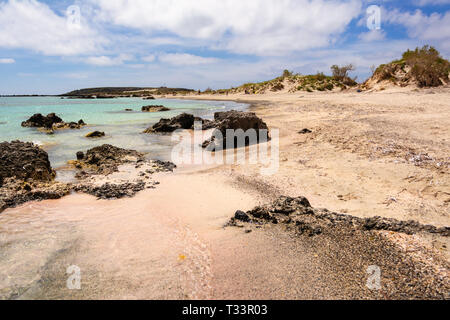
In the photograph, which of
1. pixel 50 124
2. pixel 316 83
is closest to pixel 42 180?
pixel 50 124

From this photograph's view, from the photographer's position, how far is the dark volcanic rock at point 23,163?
18.9 feet

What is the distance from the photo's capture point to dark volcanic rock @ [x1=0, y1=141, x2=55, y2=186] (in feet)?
18.9

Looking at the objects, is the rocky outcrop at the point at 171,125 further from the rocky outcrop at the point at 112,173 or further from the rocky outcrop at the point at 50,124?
the rocky outcrop at the point at 50,124

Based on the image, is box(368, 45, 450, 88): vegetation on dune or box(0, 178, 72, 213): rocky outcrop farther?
box(368, 45, 450, 88): vegetation on dune

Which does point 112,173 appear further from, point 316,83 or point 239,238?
point 316,83

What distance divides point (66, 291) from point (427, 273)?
3.56 meters

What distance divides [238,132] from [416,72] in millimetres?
21959

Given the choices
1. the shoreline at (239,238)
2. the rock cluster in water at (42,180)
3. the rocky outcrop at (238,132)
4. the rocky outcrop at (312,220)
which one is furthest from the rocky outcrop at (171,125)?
the rocky outcrop at (312,220)

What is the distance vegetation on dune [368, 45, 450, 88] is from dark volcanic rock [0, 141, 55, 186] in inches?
1060

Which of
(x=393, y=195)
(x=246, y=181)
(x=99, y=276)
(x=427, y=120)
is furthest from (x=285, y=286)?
(x=427, y=120)

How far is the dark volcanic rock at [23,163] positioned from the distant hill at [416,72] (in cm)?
2686

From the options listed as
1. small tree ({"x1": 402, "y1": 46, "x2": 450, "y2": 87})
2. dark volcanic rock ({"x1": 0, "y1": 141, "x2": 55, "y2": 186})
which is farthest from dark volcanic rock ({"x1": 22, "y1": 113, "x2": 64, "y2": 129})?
small tree ({"x1": 402, "y1": 46, "x2": 450, "y2": 87})

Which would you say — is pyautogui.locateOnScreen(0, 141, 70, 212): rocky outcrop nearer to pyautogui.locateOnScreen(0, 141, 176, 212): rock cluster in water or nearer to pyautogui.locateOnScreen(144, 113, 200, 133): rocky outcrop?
pyautogui.locateOnScreen(0, 141, 176, 212): rock cluster in water

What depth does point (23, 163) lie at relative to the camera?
5992 millimetres
